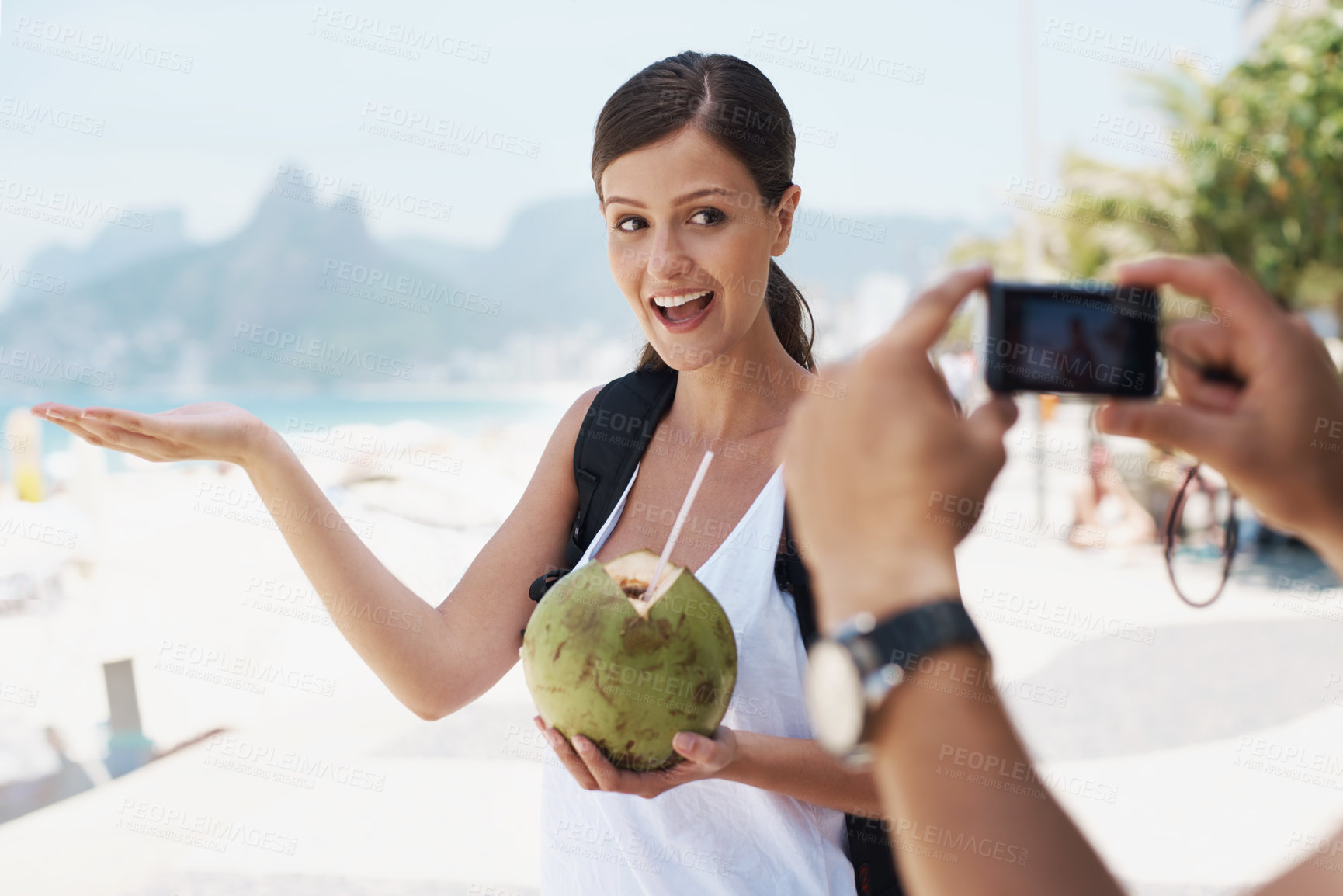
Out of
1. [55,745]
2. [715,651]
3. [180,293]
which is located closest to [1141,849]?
[715,651]

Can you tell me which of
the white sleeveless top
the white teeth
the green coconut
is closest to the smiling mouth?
the white teeth

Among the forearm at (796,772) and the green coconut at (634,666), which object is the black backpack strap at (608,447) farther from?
the forearm at (796,772)

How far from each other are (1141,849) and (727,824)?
341cm

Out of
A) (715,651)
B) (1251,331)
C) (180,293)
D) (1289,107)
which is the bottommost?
(715,651)

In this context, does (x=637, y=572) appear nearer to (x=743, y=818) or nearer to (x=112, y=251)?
(x=743, y=818)

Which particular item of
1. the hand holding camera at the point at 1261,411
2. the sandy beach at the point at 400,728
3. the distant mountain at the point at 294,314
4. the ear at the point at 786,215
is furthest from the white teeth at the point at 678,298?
Answer: the distant mountain at the point at 294,314

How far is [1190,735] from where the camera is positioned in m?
5.35

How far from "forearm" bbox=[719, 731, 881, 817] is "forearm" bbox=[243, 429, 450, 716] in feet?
2.06

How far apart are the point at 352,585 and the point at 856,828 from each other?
3.08 feet

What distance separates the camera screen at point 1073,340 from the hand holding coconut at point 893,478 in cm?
20

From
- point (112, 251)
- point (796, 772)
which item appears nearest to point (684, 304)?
point (796, 772)

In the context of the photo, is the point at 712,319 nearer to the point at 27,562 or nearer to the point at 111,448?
the point at 111,448

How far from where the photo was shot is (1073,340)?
0.87 metres

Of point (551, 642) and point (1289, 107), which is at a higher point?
point (1289, 107)
